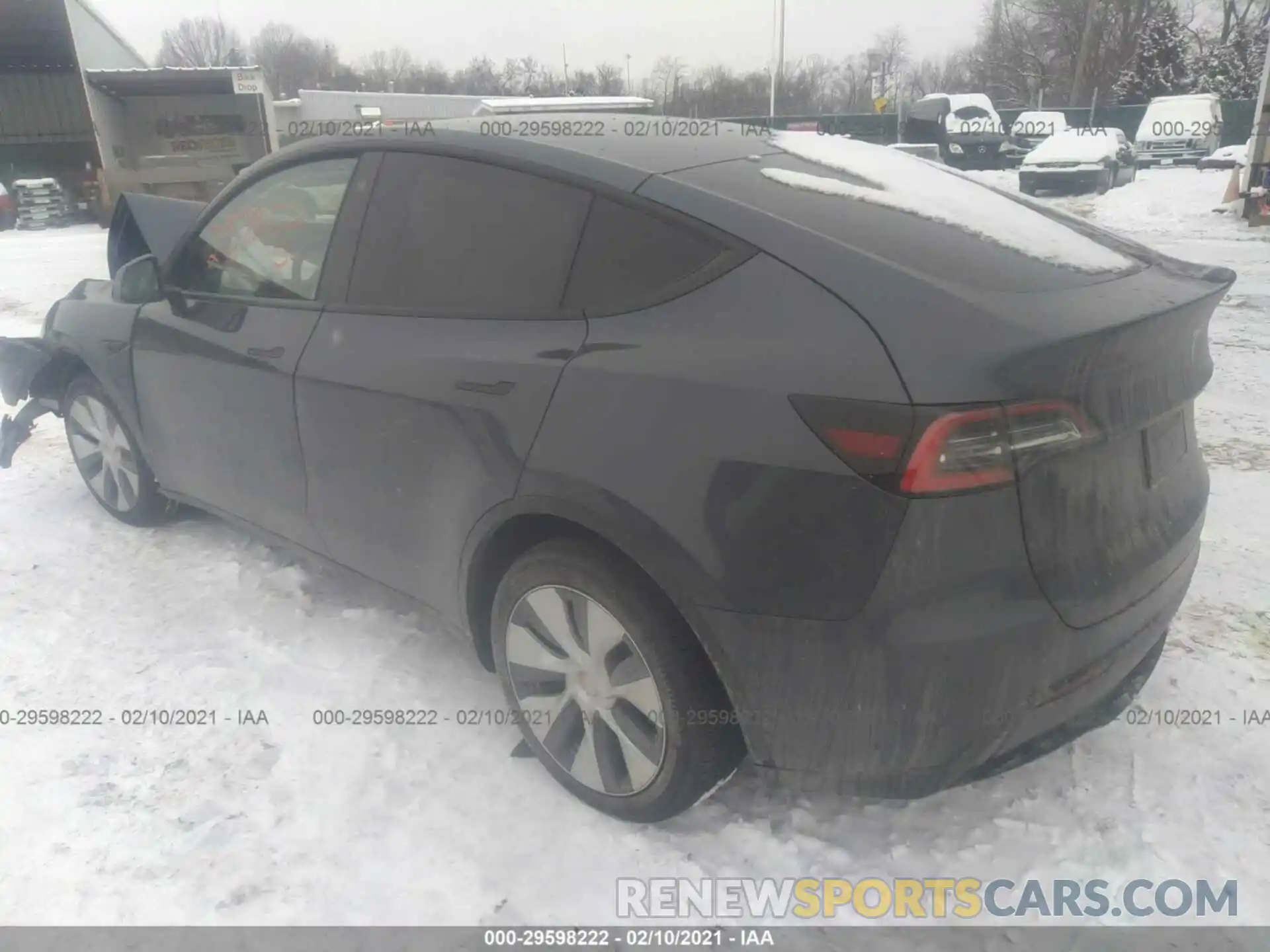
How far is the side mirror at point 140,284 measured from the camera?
11.3 feet

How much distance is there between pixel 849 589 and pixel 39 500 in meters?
4.29

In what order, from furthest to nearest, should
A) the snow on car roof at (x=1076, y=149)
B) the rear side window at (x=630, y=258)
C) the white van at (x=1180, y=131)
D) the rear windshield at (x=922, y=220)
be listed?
the white van at (x=1180, y=131) → the snow on car roof at (x=1076, y=149) → the rear side window at (x=630, y=258) → the rear windshield at (x=922, y=220)

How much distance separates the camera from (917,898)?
A: 7.06 ft

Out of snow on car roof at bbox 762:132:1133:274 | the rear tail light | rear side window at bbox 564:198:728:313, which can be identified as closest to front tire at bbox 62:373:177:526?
rear side window at bbox 564:198:728:313

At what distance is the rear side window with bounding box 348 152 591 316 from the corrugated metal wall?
23.5 m

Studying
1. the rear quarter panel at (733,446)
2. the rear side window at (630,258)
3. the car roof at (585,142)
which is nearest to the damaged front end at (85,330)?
the car roof at (585,142)

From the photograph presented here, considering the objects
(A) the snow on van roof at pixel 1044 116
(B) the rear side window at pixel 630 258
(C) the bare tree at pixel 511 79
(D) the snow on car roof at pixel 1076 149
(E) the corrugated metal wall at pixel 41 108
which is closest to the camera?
(B) the rear side window at pixel 630 258

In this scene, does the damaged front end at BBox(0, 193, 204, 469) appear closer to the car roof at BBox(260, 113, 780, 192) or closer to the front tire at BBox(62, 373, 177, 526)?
the front tire at BBox(62, 373, 177, 526)

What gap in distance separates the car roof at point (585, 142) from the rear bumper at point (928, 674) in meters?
1.15

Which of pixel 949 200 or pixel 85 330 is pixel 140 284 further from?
pixel 949 200

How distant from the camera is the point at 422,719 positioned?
280cm

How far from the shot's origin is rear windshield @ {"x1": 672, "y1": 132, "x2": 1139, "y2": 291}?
6.56ft

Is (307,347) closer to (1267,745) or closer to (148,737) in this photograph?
(148,737)

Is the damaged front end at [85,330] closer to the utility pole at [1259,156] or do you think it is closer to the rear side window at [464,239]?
the rear side window at [464,239]
